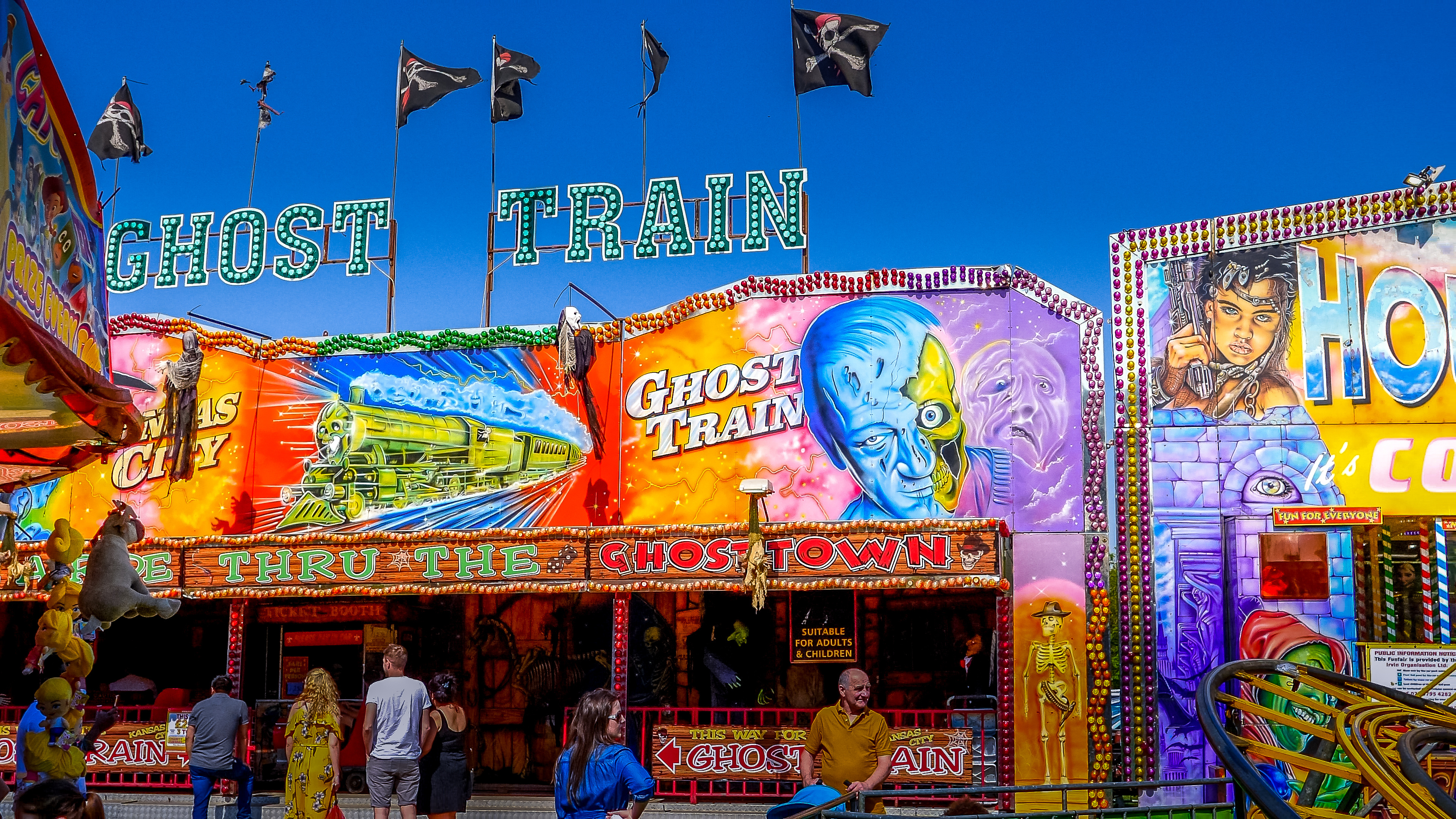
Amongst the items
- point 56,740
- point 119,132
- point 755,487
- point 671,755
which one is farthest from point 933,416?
point 119,132

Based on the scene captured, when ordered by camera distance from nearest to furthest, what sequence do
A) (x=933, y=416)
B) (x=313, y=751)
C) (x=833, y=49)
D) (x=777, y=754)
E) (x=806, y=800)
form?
(x=806, y=800) < (x=313, y=751) < (x=777, y=754) < (x=933, y=416) < (x=833, y=49)

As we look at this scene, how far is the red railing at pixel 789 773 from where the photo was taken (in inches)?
535

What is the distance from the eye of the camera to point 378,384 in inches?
631

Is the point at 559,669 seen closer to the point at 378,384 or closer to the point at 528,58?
the point at 378,384

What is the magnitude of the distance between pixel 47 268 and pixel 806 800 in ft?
14.6

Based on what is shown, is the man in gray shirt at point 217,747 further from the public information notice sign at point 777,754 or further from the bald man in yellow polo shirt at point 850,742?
the bald man in yellow polo shirt at point 850,742

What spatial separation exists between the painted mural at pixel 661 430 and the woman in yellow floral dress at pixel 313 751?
4142mm

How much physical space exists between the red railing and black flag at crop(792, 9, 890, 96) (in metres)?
7.77

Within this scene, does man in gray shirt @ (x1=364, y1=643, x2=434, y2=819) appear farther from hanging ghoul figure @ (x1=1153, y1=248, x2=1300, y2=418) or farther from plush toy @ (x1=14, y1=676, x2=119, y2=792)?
hanging ghoul figure @ (x1=1153, y1=248, x2=1300, y2=418)

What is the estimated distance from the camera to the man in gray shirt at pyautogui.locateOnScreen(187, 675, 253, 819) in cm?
1213

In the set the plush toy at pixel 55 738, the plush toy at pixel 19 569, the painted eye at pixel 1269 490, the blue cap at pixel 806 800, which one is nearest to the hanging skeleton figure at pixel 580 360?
the plush toy at pixel 19 569

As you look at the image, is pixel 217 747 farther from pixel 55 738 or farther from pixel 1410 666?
pixel 1410 666

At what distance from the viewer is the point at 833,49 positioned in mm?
17031

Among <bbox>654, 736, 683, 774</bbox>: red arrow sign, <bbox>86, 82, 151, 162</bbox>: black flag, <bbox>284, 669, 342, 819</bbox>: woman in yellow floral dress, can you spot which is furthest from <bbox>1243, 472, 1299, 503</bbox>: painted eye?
<bbox>86, 82, 151, 162</bbox>: black flag
